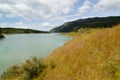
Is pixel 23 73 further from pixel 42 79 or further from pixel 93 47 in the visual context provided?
pixel 93 47

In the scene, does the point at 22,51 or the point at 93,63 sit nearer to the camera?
the point at 93,63

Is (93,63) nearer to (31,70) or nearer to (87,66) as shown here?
(87,66)

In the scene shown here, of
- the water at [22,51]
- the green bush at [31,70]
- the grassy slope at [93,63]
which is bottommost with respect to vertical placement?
the water at [22,51]

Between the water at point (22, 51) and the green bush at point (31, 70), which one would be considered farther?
the water at point (22, 51)

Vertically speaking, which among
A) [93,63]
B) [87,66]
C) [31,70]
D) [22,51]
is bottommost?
[22,51]

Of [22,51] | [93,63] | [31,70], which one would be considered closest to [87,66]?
[93,63]

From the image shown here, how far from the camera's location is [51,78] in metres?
13.7

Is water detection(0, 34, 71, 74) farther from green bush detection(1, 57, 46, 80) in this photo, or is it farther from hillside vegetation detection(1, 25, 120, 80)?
hillside vegetation detection(1, 25, 120, 80)

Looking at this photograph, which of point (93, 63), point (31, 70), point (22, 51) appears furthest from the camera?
point (22, 51)

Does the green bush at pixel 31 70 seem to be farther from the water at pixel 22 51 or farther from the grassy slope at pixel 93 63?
the water at pixel 22 51

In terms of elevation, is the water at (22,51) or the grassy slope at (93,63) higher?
the grassy slope at (93,63)

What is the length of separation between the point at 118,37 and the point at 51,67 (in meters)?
5.45

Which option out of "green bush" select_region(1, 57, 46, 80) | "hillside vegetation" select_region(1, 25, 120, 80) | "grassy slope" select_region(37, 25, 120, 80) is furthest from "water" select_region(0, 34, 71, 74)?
"grassy slope" select_region(37, 25, 120, 80)

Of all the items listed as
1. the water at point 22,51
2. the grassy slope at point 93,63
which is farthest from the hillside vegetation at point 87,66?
the water at point 22,51
